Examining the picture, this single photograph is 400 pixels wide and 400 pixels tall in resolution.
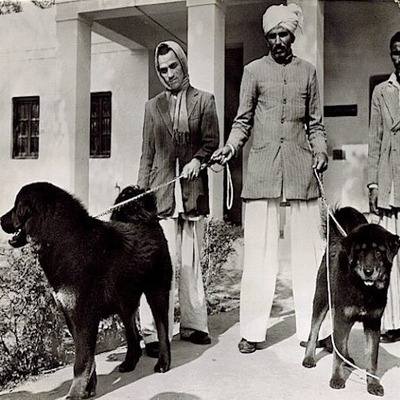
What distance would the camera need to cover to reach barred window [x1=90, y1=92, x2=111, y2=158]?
1193 cm

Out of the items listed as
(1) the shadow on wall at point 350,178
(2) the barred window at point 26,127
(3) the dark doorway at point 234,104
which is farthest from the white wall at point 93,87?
(1) the shadow on wall at point 350,178

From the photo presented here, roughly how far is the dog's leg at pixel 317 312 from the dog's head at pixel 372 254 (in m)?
0.55

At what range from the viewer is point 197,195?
4305 mm

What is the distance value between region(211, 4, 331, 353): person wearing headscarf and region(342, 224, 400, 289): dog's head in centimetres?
90

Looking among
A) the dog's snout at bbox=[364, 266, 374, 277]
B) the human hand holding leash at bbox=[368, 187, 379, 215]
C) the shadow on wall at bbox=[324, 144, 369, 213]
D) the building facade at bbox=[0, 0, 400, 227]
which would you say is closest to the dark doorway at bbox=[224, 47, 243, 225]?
the building facade at bbox=[0, 0, 400, 227]

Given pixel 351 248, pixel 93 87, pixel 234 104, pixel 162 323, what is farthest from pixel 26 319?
pixel 93 87

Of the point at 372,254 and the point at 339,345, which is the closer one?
the point at 372,254

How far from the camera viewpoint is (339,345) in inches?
135

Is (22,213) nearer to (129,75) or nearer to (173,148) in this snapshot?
(173,148)

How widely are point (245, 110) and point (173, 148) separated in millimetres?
572

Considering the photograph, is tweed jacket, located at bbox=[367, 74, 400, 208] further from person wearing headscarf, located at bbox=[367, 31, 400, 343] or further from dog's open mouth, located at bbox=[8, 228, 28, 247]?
dog's open mouth, located at bbox=[8, 228, 28, 247]

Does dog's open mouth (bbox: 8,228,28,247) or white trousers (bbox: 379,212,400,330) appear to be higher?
dog's open mouth (bbox: 8,228,28,247)

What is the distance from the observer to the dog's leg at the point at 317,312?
151 inches

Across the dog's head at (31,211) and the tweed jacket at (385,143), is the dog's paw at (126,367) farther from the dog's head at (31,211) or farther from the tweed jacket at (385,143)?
the tweed jacket at (385,143)
